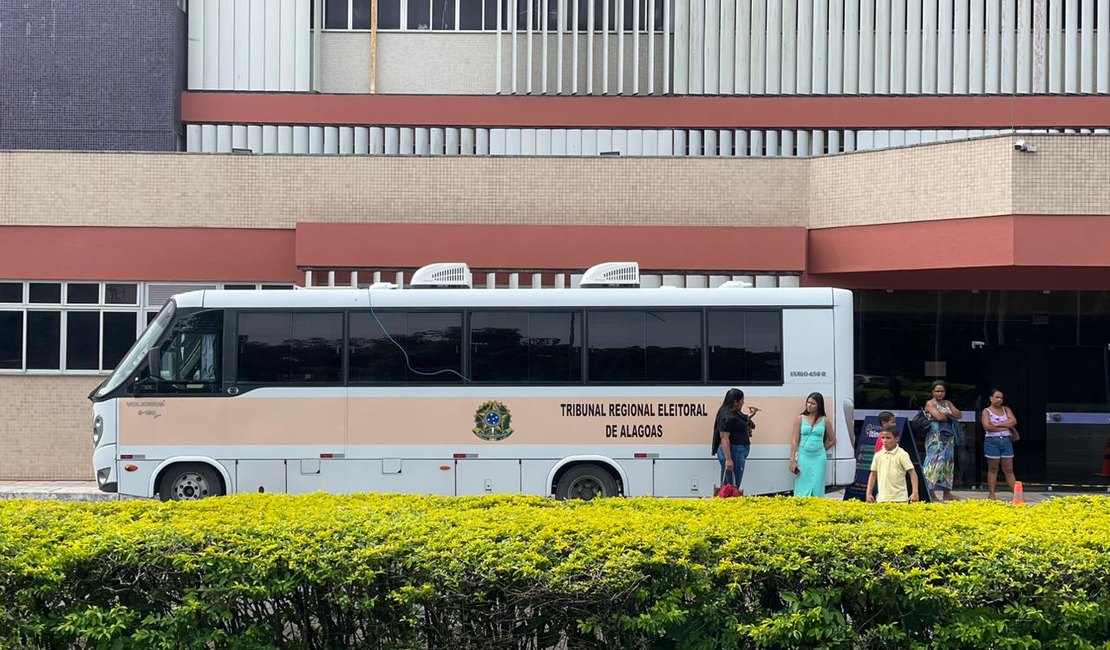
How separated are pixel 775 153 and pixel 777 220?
9.77 feet

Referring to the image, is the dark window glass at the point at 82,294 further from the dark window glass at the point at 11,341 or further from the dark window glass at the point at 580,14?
the dark window glass at the point at 580,14

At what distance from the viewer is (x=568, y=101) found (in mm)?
23234

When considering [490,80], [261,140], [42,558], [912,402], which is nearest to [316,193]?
[261,140]

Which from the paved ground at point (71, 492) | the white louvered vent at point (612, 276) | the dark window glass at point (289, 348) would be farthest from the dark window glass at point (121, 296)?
the white louvered vent at point (612, 276)

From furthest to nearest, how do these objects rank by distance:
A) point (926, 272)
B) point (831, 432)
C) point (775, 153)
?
point (775, 153) → point (926, 272) → point (831, 432)

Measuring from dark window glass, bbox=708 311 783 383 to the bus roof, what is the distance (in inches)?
8.1

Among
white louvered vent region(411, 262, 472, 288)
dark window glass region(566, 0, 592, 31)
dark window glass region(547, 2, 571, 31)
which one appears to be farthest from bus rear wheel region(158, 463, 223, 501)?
dark window glass region(566, 0, 592, 31)

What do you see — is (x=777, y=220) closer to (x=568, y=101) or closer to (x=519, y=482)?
(x=568, y=101)

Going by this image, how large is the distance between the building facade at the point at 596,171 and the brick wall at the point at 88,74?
0.05m

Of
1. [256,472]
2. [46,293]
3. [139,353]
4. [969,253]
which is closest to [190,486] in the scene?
[256,472]

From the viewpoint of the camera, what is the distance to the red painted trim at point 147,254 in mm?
20172

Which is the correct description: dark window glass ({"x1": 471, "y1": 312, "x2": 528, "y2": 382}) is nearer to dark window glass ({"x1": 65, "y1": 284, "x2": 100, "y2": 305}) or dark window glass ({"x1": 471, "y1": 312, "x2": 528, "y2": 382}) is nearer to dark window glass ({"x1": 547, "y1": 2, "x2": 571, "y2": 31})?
dark window glass ({"x1": 65, "y1": 284, "x2": 100, "y2": 305})

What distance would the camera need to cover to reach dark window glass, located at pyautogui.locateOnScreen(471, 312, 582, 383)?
15.4 metres

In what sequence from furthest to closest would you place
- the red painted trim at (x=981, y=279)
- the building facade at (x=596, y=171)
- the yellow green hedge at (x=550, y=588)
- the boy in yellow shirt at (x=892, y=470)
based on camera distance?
the building facade at (x=596, y=171)
the red painted trim at (x=981, y=279)
the boy in yellow shirt at (x=892, y=470)
the yellow green hedge at (x=550, y=588)
